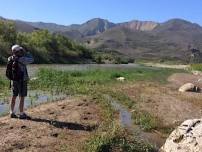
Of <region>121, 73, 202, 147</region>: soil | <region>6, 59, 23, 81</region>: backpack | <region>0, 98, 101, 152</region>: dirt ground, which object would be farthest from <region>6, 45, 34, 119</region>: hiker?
<region>121, 73, 202, 147</region>: soil

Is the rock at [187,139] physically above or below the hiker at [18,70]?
below

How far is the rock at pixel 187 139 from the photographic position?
13.0m

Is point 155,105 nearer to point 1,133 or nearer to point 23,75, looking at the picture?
point 23,75

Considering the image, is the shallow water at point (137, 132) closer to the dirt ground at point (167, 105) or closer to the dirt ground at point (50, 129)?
the dirt ground at point (50, 129)

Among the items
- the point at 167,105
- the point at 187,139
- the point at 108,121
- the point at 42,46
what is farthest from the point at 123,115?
the point at 42,46

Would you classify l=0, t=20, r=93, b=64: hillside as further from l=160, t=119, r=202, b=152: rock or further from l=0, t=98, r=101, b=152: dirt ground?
l=160, t=119, r=202, b=152: rock

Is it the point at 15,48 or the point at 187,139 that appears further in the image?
the point at 15,48

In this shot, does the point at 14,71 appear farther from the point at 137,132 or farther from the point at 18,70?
Result: the point at 137,132

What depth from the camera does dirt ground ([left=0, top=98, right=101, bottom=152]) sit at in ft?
43.0

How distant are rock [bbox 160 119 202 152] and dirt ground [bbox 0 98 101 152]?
2389 mm

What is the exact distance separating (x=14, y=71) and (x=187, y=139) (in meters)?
5.91

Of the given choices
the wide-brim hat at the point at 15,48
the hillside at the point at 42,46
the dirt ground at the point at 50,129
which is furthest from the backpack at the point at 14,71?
the hillside at the point at 42,46

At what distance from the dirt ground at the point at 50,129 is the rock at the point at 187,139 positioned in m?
2.39

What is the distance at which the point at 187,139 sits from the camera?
13406 millimetres
